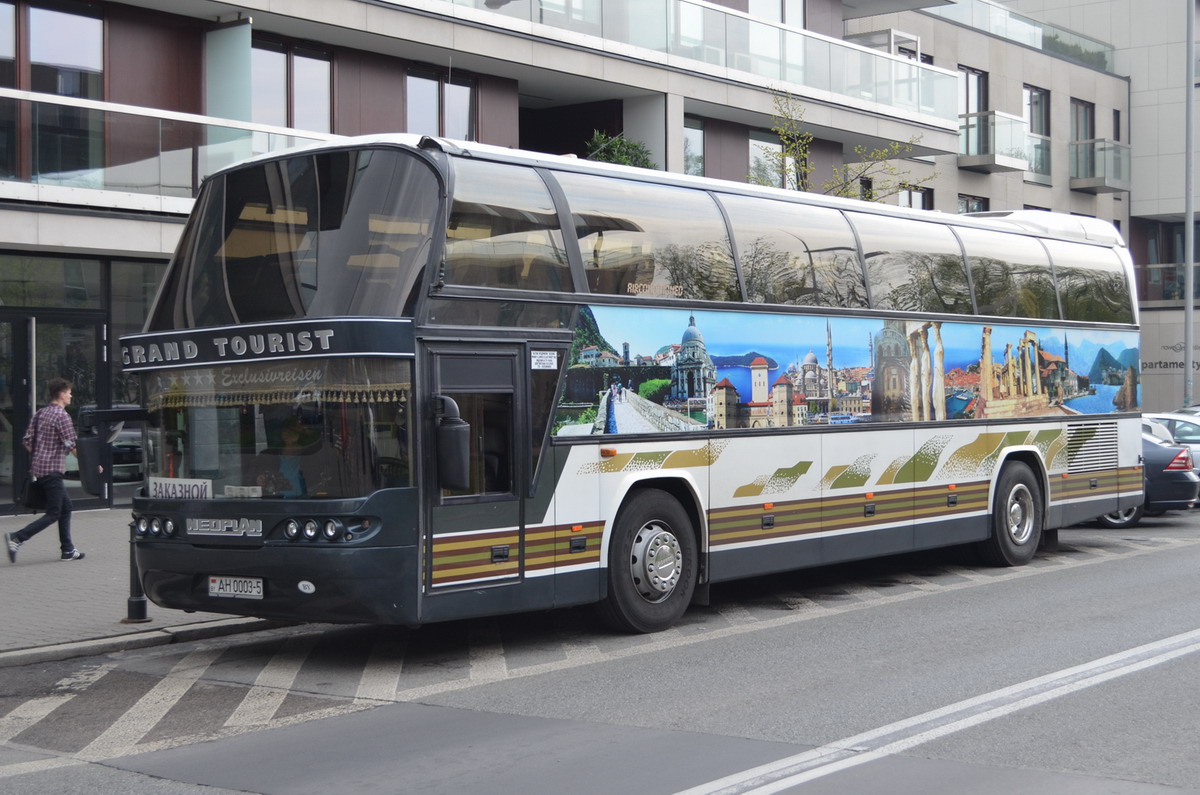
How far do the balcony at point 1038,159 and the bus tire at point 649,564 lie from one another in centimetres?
3220

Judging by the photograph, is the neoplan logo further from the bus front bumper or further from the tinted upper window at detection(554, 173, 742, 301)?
the tinted upper window at detection(554, 173, 742, 301)

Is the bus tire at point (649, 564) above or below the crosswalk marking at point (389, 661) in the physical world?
above

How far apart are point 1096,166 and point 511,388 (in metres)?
37.6

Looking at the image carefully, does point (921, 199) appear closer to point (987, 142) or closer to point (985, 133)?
point (987, 142)

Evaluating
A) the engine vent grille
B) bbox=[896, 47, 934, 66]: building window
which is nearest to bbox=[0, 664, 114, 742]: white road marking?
the engine vent grille

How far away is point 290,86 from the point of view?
2106cm

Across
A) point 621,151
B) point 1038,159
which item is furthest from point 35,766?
point 1038,159

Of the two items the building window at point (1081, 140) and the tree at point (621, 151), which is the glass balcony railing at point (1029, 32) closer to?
the building window at point (1081, 140)

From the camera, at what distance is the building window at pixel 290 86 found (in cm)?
2080

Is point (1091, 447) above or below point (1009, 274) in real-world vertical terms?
below

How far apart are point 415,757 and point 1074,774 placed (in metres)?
3.08

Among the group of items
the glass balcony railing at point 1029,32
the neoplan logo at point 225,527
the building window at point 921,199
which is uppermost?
the glass balcony railing at point 1029,32

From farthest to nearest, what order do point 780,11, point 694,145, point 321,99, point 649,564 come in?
1. point 780,11
2. point 694,145
3. point 321,99
4. point 649,564

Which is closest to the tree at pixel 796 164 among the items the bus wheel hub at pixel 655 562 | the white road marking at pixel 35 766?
the bus wheel hub at pixel 655 562
